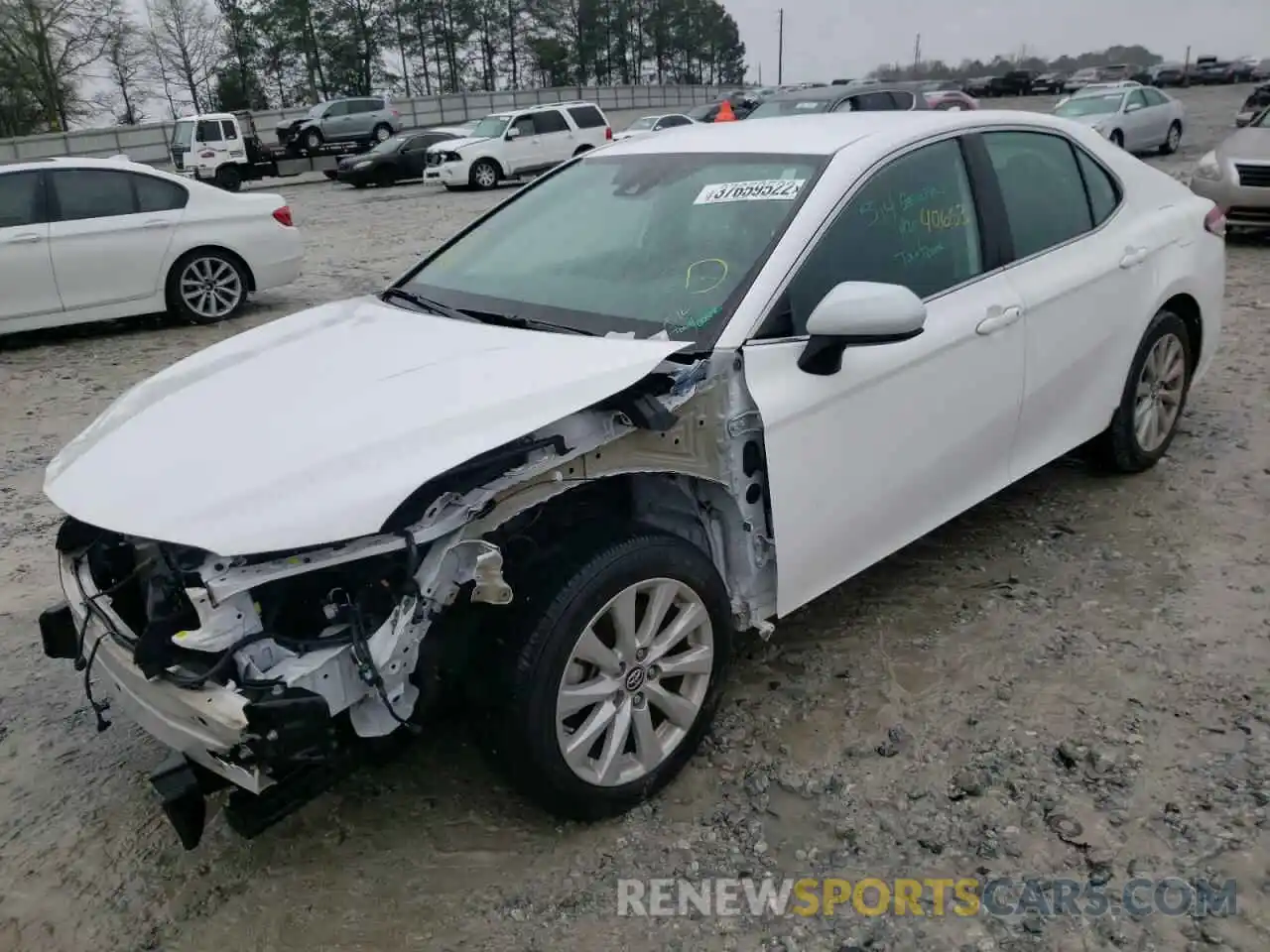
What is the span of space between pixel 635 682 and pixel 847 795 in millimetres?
678

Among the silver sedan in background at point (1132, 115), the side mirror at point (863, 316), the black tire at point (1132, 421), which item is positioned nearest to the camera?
the side mirror at point (863, 316)

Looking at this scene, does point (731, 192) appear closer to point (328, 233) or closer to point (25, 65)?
point (328, 233)

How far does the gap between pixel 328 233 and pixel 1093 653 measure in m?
14.0

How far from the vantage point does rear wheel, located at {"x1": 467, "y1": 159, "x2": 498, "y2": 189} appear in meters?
21.4

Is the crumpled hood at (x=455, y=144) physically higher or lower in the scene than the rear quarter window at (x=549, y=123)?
lower

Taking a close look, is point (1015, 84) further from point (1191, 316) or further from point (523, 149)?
point (1191, 316)

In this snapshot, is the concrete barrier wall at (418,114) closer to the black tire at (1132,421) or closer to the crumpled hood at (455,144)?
the crumpled hood at (455,144)

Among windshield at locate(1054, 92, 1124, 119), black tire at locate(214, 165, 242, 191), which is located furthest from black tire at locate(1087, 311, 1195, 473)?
black tire at locate(214, 165, 242, 191)

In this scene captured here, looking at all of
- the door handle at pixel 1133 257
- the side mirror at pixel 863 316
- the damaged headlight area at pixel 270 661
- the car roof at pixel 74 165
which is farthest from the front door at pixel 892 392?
the car roof at pixel 74 165

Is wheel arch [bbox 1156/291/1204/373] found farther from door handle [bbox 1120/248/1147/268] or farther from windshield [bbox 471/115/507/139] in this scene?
windshield [bbox 471/115/507/139]

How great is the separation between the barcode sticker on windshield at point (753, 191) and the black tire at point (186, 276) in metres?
7.05

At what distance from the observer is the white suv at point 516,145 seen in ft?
70.2

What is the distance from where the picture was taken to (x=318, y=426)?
2422mm

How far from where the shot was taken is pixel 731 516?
2.83 metres
